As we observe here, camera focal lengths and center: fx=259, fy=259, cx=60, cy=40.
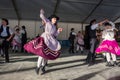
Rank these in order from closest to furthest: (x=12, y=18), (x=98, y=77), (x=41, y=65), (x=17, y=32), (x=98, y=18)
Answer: (x=98, y=77) < (x=41, y=65) < (x=17, y=32) < (x=98, y=18) < (x=12, y=18)

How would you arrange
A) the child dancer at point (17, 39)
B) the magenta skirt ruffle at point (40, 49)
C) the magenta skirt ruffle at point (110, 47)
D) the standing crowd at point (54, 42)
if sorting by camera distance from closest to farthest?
the magenta skirt ruffle at point (40, 49), the standing crowd at point (54, 42), the magenta skirt ruffle at point (110, 47), the child dancer at point (17, 39)

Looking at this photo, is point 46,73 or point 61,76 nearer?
point 61,76

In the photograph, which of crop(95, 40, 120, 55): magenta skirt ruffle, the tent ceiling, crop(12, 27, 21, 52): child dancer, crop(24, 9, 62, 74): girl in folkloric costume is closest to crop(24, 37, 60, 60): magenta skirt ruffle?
crop(24, 9, 62, 74): girl in folkloric costume

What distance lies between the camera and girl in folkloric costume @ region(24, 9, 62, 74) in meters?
6.50

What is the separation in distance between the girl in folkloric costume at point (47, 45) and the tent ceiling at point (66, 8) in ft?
25.1

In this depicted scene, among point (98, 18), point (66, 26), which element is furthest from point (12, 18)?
point (98, 18)

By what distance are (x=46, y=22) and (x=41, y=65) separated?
1172 mm

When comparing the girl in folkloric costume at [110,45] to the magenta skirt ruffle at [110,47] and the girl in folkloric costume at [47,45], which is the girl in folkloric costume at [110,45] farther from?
the girl in folkloric costume at [47,45]

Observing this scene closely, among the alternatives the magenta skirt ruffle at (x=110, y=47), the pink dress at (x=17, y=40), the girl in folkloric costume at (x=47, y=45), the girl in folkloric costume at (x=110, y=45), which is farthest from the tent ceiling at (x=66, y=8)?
the girl in folkloric costume at (x=47, y=45)

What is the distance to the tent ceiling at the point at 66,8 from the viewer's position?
14695 mm

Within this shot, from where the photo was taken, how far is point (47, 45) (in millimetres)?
6680

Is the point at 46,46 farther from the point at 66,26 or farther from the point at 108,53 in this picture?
the point at 66,26

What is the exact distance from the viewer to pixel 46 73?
698 centimetres

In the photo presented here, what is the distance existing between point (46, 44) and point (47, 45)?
1.4 inches
